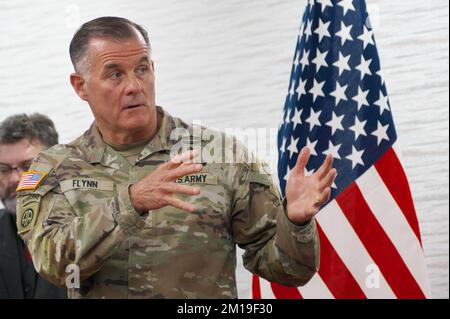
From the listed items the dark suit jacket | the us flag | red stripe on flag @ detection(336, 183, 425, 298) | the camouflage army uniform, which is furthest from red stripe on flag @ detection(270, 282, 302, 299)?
the camouflage army uniform

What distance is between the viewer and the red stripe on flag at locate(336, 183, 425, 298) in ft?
8.57

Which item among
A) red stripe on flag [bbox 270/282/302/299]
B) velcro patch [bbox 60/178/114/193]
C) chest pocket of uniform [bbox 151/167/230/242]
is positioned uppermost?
velcro patch [bbox 60/178/114/193]

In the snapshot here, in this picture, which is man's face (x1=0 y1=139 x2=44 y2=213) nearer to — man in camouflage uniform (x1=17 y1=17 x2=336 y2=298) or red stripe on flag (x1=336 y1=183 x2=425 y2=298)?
man in camouflage uniform (x1=17 y1=17 x2=336 y2=298)

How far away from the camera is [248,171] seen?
5.80 feet

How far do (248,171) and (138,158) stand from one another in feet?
0.87

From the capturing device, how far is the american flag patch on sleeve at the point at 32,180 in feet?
5.77

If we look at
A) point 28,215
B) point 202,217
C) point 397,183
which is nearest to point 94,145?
point 28,215

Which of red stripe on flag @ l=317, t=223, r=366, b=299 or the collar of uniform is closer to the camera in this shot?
the collar of uniform

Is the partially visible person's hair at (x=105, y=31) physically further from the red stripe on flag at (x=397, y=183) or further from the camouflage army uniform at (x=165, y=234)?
the red stripe on flag at (x=397, y=183)

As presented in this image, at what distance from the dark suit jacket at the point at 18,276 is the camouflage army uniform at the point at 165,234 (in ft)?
2.55

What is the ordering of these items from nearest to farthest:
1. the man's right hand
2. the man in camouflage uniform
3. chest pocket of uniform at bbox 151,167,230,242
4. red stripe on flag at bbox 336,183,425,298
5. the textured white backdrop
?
1. the man's right hand
2. the man in camouflage uniform
3. chest pocket of uniform at bbox 151,167,230,242
4. red stripe on flag at bbox 336,183,425,298
5. the textured white backdrop

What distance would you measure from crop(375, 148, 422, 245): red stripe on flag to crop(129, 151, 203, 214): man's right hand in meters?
1.26

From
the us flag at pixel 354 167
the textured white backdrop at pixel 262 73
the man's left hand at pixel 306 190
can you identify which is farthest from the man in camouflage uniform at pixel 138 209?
the textured white backdrop at pixel 262 73

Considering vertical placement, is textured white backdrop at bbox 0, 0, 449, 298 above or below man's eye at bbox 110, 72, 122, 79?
below
